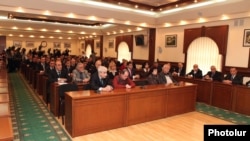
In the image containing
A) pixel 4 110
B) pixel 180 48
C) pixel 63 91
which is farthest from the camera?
pixel 180 48

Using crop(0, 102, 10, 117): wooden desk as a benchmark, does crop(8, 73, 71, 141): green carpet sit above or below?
below

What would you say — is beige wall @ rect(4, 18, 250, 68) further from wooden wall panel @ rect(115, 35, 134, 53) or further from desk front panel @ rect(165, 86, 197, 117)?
desk front panel @ rect(165, 86, 197, 117)

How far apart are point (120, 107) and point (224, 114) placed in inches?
128

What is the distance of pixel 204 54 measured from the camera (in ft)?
28.3

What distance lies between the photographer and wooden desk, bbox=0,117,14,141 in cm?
181

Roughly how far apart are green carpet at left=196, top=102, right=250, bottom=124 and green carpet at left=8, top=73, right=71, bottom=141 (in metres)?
4.04

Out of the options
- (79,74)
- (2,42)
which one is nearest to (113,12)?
(79,74)

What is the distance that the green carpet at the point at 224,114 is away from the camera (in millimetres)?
5155

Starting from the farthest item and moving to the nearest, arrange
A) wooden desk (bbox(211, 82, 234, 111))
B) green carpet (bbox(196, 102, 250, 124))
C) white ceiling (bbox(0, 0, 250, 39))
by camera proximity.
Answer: white ceiling (bbox(0, 0, 250, 39))
wooden desk (bbox(211, 82, 234, 111))
green carpet (bbox(196, 102, 250, 124))

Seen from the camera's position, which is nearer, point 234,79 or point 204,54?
point 234,79

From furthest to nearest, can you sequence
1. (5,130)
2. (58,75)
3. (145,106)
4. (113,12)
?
(113,12), (58,75), (145,106), (5,130)

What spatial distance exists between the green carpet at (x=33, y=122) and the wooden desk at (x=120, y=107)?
12.5 inches

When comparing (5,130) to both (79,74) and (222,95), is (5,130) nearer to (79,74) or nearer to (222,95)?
(79,74)

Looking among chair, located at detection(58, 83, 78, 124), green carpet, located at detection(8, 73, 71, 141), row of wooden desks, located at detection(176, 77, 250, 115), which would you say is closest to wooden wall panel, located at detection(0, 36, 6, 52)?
green carpet, located at detection(8, 73, 71, 141)
